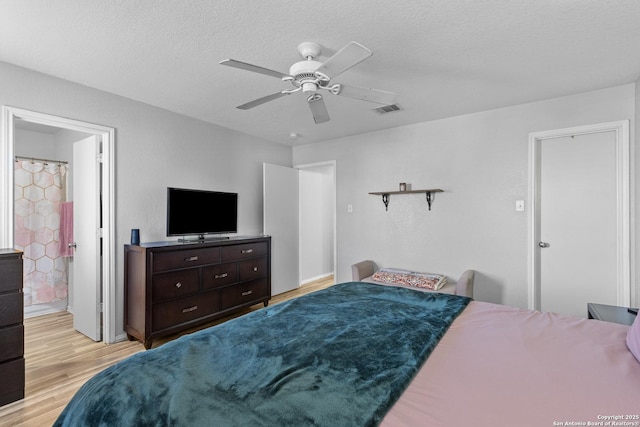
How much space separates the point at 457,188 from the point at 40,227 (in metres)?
5.19

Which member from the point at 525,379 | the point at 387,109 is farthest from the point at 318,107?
the point at 525,379

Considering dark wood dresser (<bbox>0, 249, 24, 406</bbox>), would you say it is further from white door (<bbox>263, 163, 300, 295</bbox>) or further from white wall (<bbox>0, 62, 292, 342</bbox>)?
white door (<bbox>263, 163, 300, 295</bbox>)

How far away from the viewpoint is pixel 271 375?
1111mm

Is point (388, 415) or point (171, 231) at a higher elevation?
point (171, 231)

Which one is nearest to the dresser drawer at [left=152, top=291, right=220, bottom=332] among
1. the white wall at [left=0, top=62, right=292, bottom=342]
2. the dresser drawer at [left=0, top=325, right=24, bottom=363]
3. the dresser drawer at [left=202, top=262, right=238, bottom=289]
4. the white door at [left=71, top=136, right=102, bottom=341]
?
the dresser drawer at [left=202, top=262, right=238, bottom=289]

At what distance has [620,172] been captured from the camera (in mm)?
2754

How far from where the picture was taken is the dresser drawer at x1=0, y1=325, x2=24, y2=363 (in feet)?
6.61

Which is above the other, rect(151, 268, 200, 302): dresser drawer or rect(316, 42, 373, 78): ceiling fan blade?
rect(316, 42, 373, 78): ceiling fan blade

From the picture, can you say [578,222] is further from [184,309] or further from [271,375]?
[184,309]

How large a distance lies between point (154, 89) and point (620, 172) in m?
4.38

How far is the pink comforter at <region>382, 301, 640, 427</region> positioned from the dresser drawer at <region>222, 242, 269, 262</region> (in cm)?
261

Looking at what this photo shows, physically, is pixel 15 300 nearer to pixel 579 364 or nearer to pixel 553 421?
pixel 553 421

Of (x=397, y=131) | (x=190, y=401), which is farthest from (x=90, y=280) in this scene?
(x=397, y=131)

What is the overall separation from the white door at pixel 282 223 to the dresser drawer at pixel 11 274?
8.69 ft
